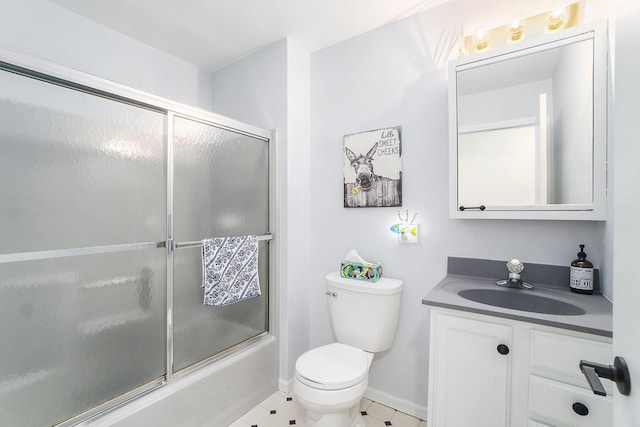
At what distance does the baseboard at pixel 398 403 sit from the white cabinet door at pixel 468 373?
59 centimetres

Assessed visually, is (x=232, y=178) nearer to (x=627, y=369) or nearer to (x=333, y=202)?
(x=333, y=202)

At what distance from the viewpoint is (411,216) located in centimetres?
185

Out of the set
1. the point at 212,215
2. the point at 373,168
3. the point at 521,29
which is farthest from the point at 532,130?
the point at 212,215

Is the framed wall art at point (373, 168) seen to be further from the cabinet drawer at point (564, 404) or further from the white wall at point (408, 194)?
the cabinet drawer at point (564, 404)

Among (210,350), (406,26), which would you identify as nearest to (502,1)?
(406,26)

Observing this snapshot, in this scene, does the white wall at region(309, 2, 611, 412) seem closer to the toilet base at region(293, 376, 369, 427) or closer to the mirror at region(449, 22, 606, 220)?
the mirror at region(449, 22, 606, 220)

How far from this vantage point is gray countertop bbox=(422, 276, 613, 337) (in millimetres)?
1021

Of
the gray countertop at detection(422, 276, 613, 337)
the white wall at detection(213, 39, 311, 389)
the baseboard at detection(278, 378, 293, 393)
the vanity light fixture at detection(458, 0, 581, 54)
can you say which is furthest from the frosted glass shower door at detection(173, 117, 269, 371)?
the vanity light fixture at detection(458, 0, 581, 54)

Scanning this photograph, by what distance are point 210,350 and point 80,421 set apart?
63 centimetres

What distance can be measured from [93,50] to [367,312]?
7.81 ft

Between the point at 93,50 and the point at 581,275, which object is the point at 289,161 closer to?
the point at 93,50

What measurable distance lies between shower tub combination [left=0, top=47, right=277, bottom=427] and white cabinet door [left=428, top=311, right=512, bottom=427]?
1.17 metres

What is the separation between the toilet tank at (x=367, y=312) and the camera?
1736mm

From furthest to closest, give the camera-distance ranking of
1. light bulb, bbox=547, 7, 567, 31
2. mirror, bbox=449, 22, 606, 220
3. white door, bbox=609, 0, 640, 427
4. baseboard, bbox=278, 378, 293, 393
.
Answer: baseboard, bbox=278, 378, 293, 393
light bulb, bbox=547, 7, 567, 31
mirror, bbox=449, 22, 606, 220
white door, bbox=609, 0, 640, 427
